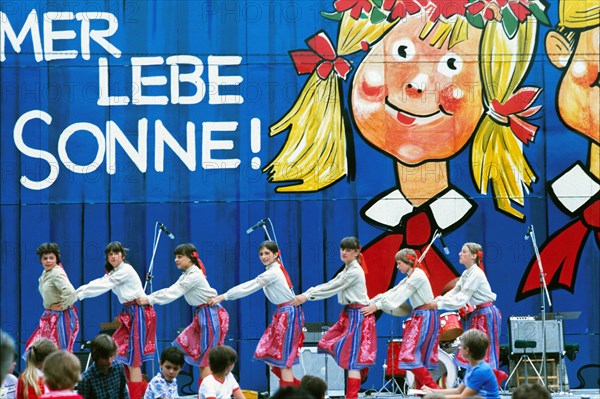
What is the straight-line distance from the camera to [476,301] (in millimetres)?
12523

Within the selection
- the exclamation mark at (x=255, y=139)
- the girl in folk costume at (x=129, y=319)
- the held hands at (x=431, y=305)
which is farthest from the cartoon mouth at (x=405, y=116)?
the girl in folk costume at (x=129, y=319)

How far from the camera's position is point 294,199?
14.3 metres

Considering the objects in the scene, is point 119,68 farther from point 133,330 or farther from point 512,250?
point 512,250

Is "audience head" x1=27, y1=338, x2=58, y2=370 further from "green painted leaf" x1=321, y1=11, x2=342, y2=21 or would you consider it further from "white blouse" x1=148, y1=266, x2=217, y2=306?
"green painted leaf" x1=321, y1=11, x2=342, y2=21

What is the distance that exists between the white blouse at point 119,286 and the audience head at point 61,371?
17.5ft

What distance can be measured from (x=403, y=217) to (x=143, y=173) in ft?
10.4

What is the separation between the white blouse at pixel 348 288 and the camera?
1230cm

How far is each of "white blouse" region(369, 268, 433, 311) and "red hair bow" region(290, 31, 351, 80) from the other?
10.3ft

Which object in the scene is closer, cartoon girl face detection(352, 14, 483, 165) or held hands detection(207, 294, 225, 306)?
held hands detection(207, 294, 225, 306)

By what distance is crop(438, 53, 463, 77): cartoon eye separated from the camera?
47.4 feet

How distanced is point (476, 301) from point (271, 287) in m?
2.17

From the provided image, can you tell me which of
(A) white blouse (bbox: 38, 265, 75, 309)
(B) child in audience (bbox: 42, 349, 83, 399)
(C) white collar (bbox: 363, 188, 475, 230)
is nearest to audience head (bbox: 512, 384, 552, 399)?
(B) child in audience (bbox: 42, 349, 83, 399)

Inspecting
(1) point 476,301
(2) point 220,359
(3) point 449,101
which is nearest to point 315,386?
(2) point 220,359

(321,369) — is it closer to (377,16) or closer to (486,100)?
(486,100)
